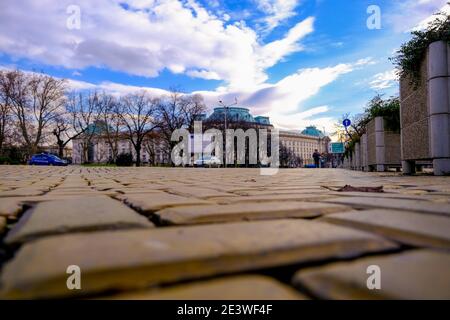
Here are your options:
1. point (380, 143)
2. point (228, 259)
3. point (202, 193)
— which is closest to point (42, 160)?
point (380, 143)

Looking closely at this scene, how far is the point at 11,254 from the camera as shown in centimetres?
94

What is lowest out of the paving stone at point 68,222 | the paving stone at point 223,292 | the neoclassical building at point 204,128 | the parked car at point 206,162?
the paving stone at point 223,292

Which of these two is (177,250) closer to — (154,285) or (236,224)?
(154,285)

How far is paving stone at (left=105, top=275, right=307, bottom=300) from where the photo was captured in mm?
700

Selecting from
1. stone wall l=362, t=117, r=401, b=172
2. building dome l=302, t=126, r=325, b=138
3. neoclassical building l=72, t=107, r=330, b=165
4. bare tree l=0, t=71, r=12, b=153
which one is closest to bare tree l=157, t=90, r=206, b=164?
neoclassical building l=72, t=107, r=330, b=165

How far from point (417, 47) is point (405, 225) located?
7.55 metres

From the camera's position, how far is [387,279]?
2.49 ft

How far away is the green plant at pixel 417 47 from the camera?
22.2ft

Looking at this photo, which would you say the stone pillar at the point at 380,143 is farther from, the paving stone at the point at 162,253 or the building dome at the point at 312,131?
the building dome at the point at 312,131

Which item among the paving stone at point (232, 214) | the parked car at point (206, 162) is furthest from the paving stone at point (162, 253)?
the parked car at point (206, 162)

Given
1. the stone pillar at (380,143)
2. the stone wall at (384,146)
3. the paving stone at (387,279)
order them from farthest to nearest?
the stone pillar at (380,143) → the stone wall at (384,146) → the paving stone at (387,279)

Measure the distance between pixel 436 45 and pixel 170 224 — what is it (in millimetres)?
7449

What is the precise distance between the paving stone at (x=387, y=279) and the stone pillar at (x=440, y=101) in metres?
7.03

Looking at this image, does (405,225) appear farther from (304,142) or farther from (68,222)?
(304,142)
